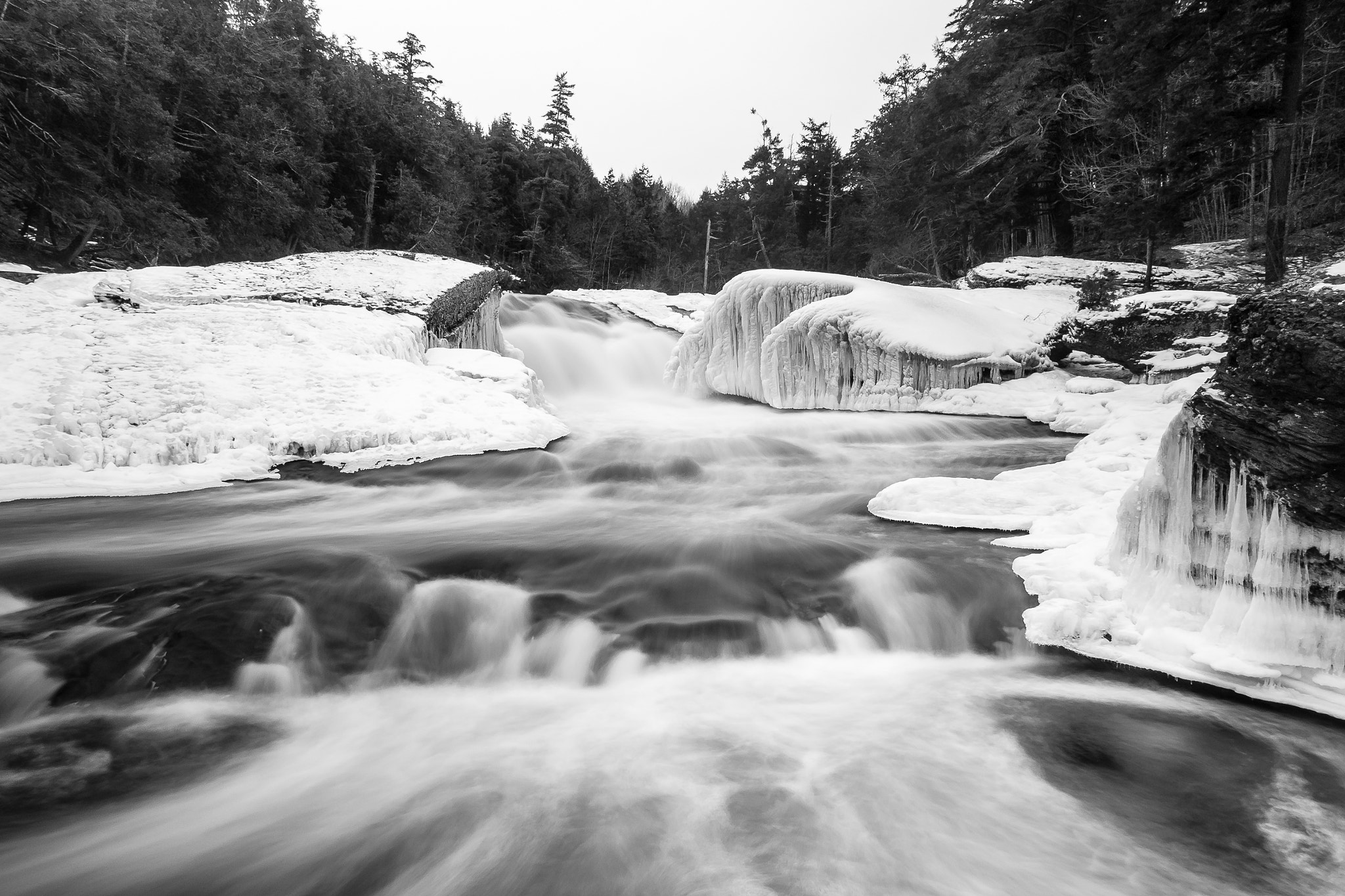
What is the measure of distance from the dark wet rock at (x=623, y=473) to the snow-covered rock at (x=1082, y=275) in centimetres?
878

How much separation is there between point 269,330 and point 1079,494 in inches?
329

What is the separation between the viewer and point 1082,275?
12414mm

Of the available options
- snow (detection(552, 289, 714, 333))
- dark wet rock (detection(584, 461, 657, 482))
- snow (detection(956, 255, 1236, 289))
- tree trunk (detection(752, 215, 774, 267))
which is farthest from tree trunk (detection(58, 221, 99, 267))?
tree trunk (detection(752, 215, 774, 267))

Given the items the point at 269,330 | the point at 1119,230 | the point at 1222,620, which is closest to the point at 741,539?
the point at 1222,620

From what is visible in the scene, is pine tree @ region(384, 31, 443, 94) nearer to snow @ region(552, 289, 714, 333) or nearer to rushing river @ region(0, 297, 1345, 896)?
snow @ region(552, 289, 714, 333)

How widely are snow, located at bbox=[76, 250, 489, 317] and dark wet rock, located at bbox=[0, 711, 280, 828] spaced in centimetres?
706

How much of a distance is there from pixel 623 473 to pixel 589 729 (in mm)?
4119

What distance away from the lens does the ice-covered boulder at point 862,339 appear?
9.62m

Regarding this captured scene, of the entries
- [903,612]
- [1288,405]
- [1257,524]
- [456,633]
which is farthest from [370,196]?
[1257,524]

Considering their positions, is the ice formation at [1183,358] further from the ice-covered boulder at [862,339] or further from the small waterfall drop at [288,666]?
the small waterfall drop at [288,666]

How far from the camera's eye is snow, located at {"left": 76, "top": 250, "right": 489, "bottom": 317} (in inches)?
318

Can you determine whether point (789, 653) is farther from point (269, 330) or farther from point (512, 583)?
point (269, 330)

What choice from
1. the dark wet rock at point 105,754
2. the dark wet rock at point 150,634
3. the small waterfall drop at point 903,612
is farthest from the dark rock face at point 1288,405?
the dark wet rock at point 150,634

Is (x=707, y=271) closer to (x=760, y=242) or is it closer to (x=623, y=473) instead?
(x=760, y=242)
